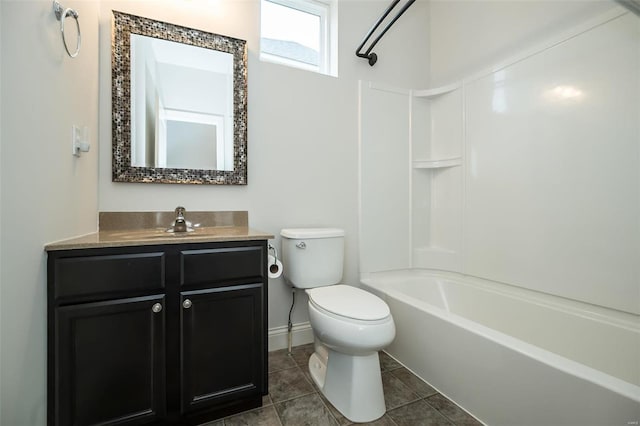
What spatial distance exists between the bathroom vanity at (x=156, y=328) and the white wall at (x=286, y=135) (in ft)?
1.77

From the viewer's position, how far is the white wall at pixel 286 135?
5.05 feet

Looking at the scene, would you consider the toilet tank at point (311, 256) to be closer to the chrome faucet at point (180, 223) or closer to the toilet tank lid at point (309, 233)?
the toilet tank lid at point (309, 233)

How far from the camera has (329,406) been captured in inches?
53.4

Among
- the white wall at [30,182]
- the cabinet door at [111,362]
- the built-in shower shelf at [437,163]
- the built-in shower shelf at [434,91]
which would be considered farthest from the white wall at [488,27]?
the cabinet door at [111,362]

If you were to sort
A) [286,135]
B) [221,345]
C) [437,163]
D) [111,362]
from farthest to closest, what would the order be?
[437,163], [286,135], [221,345], [111,362]

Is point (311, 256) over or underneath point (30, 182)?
underneath

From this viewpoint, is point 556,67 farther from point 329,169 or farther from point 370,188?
point 329,169

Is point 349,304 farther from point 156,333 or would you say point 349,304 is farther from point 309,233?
point 156,333

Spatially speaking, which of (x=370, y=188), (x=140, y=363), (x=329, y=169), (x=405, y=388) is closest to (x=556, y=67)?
(x=370, y=188)

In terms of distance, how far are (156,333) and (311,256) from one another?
34.5 inches

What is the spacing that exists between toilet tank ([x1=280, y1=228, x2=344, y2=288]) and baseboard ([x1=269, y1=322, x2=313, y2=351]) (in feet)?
1.30

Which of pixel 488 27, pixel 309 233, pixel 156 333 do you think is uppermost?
pixel 488 27

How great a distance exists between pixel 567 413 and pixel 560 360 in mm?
168

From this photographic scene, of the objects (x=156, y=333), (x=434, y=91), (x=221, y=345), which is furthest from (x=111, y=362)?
(x=434, y=91)
